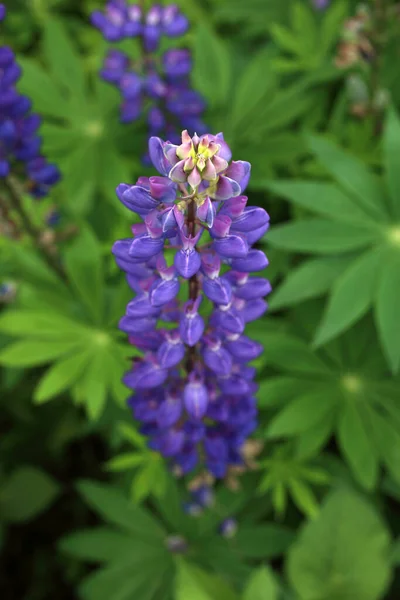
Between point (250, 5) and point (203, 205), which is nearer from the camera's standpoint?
point (203, 205)

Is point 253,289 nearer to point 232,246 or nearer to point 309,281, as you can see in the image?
point 232,246

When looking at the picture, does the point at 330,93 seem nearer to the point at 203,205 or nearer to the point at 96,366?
the point at 96,366

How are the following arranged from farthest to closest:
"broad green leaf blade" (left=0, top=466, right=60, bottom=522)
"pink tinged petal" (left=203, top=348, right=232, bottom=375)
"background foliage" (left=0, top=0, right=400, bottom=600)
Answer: "broad green leaf blade" (left=0, top=466, right=60, bottom=522) → "background foliage" (left=0, top=0, right=400, bottom=600) → "pink tinged petal" (left=203, top=348, right=232, bottom=375)

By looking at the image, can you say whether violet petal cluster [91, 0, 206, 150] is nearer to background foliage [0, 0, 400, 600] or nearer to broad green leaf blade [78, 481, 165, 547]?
background foliage [0, 0, 400, 600]

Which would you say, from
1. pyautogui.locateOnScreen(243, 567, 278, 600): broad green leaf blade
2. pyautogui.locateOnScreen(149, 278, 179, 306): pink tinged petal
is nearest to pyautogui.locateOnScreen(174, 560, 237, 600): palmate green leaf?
pyautogui.locateOnScreen(243, 567, 278, 600): broad green leaf blade

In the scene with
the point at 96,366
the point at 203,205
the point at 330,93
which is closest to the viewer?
the point at 203,205

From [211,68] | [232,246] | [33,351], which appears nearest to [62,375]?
[33,351]

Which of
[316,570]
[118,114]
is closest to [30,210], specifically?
[118,114]
